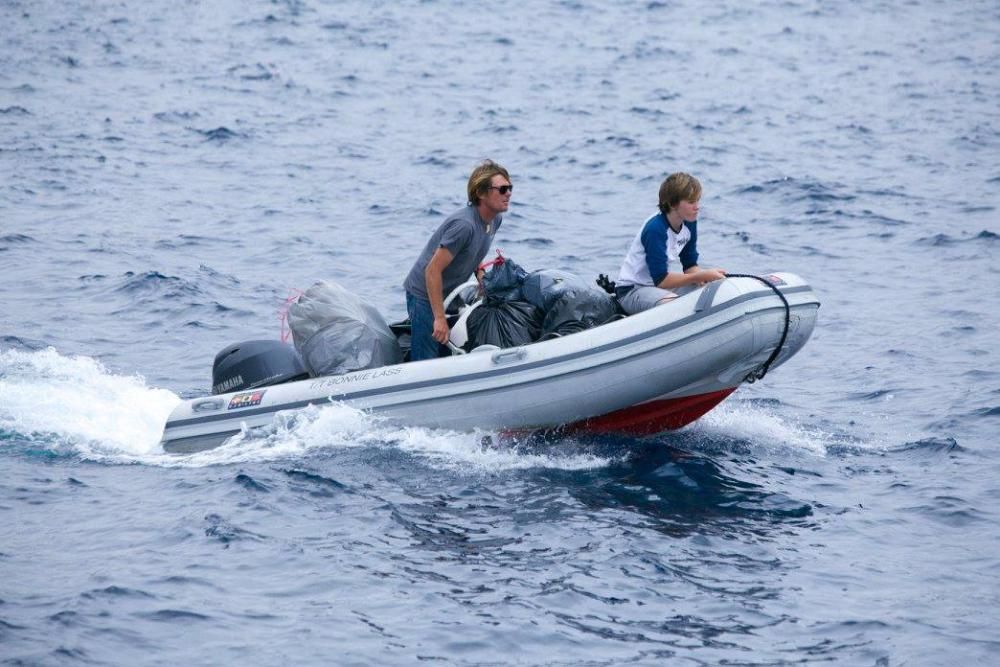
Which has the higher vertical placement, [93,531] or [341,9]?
[341,9]

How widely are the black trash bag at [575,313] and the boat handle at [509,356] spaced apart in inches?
11.5

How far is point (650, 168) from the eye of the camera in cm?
1891

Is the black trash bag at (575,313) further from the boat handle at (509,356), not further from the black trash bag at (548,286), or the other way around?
the boat handle at (509,356)

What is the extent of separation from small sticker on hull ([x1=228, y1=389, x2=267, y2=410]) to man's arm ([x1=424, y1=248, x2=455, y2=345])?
1.27 meters

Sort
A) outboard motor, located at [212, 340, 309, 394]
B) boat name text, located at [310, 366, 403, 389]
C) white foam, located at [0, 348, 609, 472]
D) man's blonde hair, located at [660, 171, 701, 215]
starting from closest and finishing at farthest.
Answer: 1. man's blonde hair, located at [660, 171, 701, 215]
2. white foam, located at [0, 348, 609, 472]
3. boat name text, located at [310, 366, 403, 389]
4. outboard motor, located at [212, 340, 309, 394]

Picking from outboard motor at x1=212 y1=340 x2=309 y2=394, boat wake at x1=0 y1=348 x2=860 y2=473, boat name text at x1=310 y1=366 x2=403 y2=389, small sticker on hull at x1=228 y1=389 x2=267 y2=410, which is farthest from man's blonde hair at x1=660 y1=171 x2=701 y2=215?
small sticker on hull at x1=228 y1=389 x2=267 y2=410

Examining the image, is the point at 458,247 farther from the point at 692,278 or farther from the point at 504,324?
the point at 692,278

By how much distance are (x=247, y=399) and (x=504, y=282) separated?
187 cm

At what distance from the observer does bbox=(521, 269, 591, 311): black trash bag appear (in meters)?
8.88

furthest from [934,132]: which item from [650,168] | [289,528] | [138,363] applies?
[289,528]

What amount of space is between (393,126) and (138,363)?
36.1ft

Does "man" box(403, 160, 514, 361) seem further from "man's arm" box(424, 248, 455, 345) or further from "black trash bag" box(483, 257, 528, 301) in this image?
"black trash bag" box(483, 257, 528, 301)

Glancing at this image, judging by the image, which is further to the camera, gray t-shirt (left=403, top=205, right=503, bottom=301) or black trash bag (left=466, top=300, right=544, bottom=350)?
black trash bag (left=466, top=300, right=544, bottom=350)

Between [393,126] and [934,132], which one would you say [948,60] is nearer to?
[934,132]
